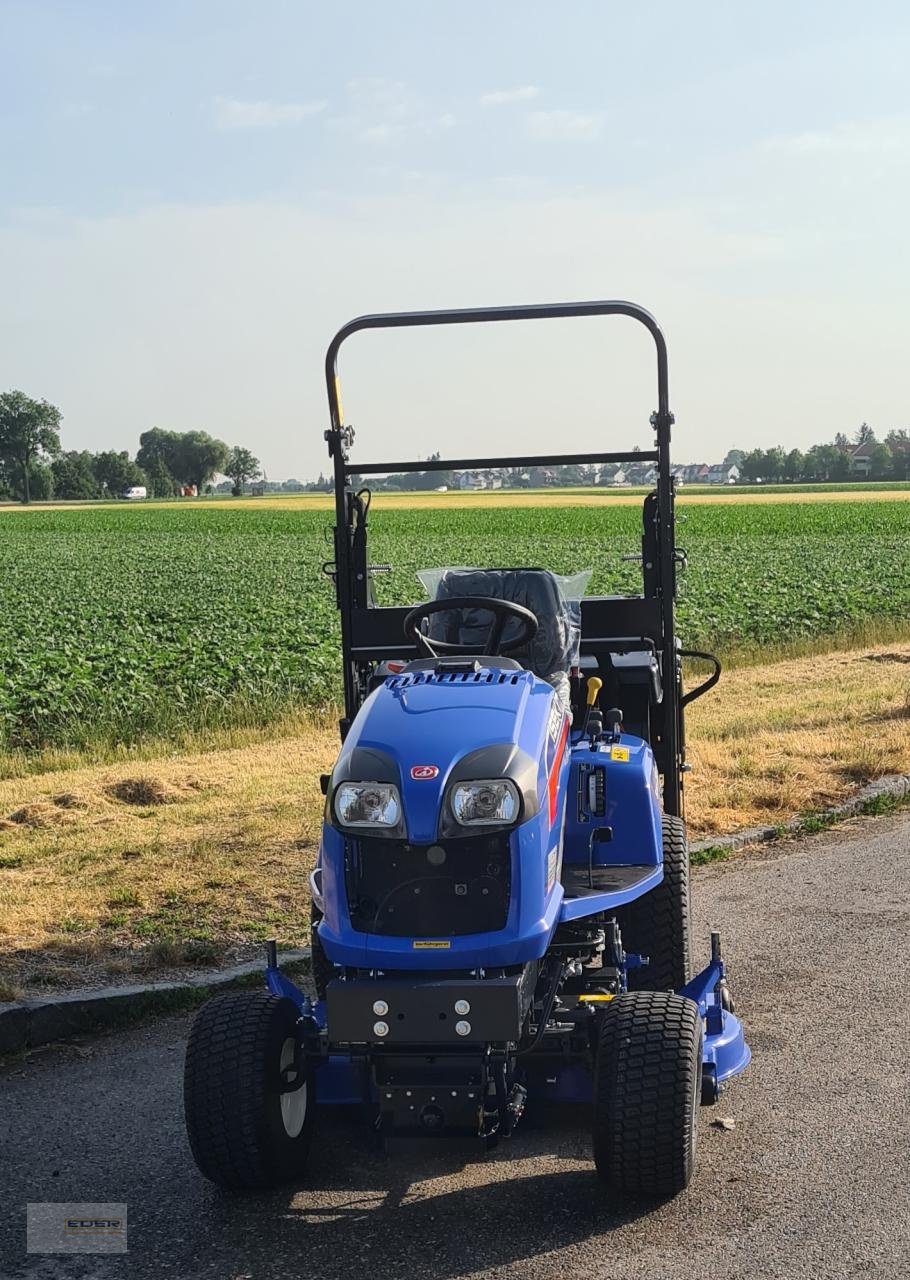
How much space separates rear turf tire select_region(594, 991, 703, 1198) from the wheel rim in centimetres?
92

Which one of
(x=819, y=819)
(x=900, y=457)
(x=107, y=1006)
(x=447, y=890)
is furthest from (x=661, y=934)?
(x=900, y=457)

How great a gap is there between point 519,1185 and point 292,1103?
724 mm

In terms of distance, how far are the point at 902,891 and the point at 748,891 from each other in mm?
773

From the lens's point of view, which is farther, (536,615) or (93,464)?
(93,464)

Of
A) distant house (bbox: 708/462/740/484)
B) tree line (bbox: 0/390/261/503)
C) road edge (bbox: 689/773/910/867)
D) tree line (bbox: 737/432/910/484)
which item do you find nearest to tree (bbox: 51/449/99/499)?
tree line (bbox: 0/390/261/503)

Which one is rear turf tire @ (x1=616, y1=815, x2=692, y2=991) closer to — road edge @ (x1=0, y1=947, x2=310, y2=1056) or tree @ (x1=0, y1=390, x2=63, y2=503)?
road edge @ (x1=0, y1=947, x2=310, y2=1056)

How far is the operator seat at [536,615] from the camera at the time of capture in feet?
18.3

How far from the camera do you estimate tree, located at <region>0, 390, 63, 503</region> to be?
125125mm

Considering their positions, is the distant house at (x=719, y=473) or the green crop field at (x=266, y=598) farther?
the green crop field at (x=266, y=598)

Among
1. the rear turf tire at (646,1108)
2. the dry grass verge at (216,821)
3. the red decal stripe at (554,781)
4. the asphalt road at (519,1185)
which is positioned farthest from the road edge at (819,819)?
the rear turf tire at (646,1108)

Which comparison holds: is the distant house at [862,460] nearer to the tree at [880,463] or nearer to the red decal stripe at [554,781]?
the tree at [880,463]

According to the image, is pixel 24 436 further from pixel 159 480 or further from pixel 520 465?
pixel 520 465

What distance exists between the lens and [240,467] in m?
131

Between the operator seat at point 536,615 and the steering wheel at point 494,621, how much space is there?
15cm
